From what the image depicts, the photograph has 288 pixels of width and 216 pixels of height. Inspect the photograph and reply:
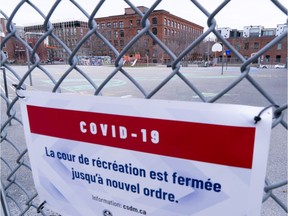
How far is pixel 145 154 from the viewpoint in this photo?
28.9 inches

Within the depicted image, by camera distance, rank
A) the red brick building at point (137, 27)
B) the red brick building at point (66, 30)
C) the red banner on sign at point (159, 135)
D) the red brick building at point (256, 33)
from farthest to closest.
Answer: the red brick building at point (66, 30)
the red brick building at point (137, 27)
the red brick building at point (256, 33)
the red banner on sign at point (159, 135)

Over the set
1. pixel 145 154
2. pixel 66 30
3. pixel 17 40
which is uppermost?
pixel 66 30

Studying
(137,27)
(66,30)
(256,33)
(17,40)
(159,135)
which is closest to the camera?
(159,135)

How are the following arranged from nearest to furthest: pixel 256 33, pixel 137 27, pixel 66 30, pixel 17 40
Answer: pixel 17 40
pixel 137 27
pixel 256 33
pixel 66 30

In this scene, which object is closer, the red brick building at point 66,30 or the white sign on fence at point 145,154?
the white sign on fence at point 145,154

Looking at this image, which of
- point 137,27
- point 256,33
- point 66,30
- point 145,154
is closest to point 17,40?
point 137,27

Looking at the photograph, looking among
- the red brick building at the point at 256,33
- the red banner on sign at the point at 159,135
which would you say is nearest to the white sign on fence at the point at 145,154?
the red banner on sign at the point at 159,135

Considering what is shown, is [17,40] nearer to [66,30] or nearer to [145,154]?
[145,154]

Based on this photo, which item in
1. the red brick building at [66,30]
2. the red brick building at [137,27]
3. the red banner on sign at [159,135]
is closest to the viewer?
the red banner on sign at [159,135]

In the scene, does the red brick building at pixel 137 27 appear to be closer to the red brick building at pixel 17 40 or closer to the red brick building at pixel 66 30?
the red brick building at pixel 66 30

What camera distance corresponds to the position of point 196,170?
2.20 ft

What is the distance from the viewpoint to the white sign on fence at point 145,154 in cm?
61

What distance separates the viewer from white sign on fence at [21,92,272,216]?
0.61 m

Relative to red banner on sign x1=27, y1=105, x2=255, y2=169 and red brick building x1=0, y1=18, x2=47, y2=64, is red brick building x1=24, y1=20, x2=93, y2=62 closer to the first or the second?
red brick building x1=0, y1=18, x2=47, y2=64
